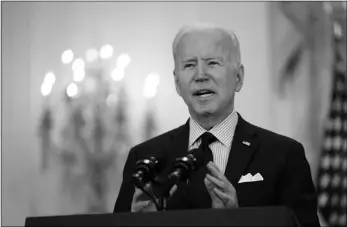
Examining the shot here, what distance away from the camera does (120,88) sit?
13.1 feet

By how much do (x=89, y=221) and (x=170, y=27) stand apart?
7.84ft

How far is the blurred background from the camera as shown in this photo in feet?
12.8

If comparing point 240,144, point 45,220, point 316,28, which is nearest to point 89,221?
point 45,220

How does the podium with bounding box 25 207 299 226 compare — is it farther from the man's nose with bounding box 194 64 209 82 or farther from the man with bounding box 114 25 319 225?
the man's nose with bounding box 194 64 209 82

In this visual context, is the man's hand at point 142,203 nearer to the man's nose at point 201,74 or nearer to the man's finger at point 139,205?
the man's finger at point 139,205

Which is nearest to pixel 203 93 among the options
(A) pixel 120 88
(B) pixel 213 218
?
(B) pixel 213 218

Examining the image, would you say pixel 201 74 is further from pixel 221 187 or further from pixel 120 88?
pixel 120 88

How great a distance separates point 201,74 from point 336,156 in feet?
6.02

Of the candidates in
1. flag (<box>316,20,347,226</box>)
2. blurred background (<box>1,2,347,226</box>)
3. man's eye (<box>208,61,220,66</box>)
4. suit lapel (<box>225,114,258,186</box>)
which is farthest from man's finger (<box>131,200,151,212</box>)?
flag (<box>316,20,347,226</box>)

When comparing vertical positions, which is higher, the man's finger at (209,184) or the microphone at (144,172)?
the microphone at (144,172)

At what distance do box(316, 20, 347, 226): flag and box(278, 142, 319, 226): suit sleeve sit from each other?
1.65 m

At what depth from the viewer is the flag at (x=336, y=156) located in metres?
3.82

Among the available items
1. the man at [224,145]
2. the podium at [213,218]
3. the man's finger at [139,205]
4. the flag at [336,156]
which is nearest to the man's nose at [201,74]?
the man at [224,145]

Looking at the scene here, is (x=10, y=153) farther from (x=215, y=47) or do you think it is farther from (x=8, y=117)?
(x=215, y=47)
